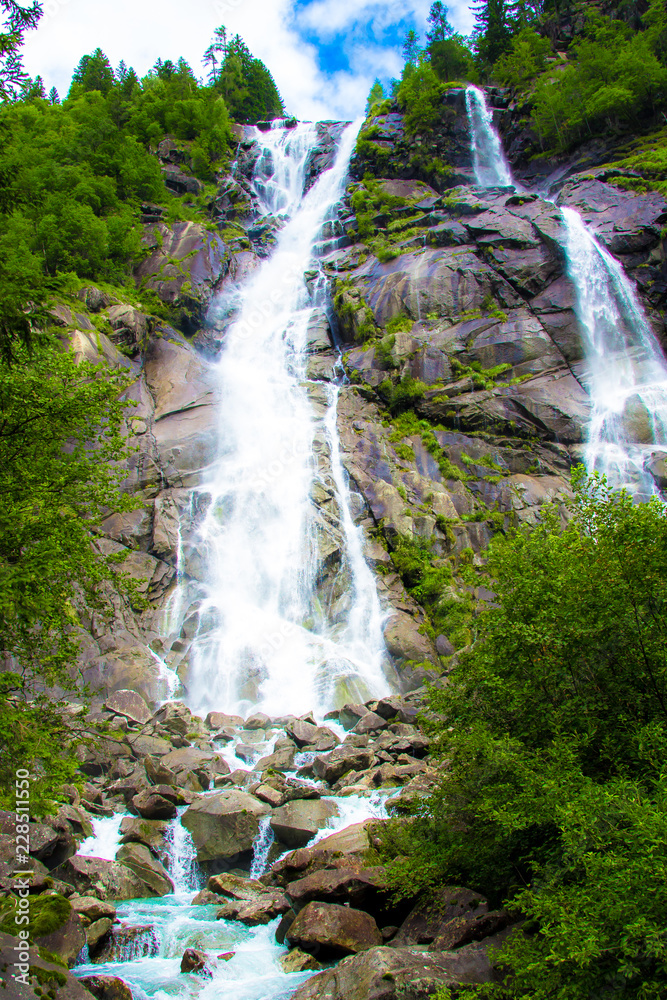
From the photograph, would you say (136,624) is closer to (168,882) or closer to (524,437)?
(168,882)

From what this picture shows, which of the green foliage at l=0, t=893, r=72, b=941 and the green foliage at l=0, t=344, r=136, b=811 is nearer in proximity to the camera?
the green foliage at l=0, t=344, r=136, b=811

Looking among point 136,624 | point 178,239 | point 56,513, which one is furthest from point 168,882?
point 178,239

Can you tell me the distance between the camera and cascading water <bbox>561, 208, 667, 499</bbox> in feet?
83.8

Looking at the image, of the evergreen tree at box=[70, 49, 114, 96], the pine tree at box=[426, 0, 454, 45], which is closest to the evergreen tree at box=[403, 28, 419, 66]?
the pine tree at box=[426, 0, 454, 45]

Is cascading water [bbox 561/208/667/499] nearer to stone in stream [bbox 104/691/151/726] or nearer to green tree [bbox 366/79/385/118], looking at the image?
stone in stream [bbox 104/691/151/726]

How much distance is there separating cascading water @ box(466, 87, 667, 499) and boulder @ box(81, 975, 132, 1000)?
23394 mm

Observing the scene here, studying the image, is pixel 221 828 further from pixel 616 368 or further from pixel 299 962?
pixel 616 368

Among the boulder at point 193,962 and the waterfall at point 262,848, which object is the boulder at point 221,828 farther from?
the boulder at point 193,962

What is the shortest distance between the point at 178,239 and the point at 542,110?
93.4ft

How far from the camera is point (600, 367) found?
2847cm

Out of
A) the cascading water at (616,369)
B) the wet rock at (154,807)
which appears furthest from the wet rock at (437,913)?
the cascading water at (616,369)

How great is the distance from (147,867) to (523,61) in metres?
60.3

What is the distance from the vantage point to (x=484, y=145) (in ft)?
154

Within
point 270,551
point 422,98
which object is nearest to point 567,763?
point 270,551
